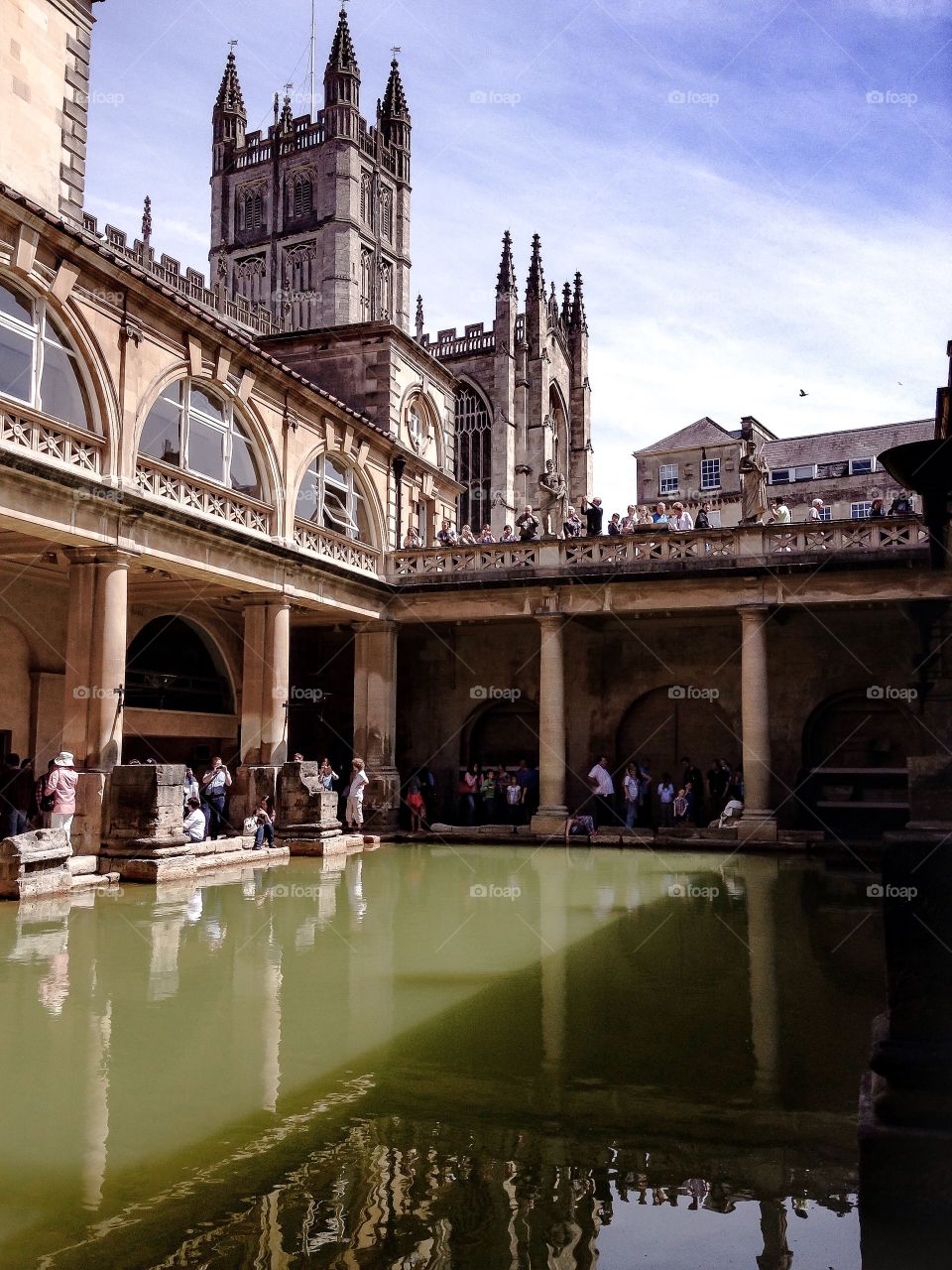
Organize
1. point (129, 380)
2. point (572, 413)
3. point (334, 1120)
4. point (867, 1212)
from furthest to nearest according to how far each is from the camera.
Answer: point (572, 413), point (129, 380), point (334, 1120), point (867, 1212)

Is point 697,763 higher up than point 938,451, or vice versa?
point 938,451

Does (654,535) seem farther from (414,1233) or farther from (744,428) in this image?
(414,1233)

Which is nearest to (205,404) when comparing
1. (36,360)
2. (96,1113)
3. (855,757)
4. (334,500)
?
(36,360)

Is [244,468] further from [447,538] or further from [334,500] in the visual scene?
[447,538]

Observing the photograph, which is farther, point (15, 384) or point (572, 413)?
point (572, 413)

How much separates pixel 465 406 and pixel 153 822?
151 feet

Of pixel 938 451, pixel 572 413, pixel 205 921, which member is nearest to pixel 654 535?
pixel 205 921

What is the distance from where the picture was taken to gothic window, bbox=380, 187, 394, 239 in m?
69.0

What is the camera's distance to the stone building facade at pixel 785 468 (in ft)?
160

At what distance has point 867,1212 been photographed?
152 inches

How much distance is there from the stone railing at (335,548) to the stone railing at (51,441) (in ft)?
18.1

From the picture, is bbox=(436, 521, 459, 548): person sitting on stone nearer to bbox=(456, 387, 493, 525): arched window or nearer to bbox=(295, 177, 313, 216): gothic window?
bbox=(456, 387, 493, 525): arched window

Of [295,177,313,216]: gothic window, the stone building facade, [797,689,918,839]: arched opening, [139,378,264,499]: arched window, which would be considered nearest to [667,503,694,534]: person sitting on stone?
[797,689,918,839]: arched opening

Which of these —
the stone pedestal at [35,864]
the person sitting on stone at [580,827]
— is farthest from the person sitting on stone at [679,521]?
the stone pedestal at [35,864]
